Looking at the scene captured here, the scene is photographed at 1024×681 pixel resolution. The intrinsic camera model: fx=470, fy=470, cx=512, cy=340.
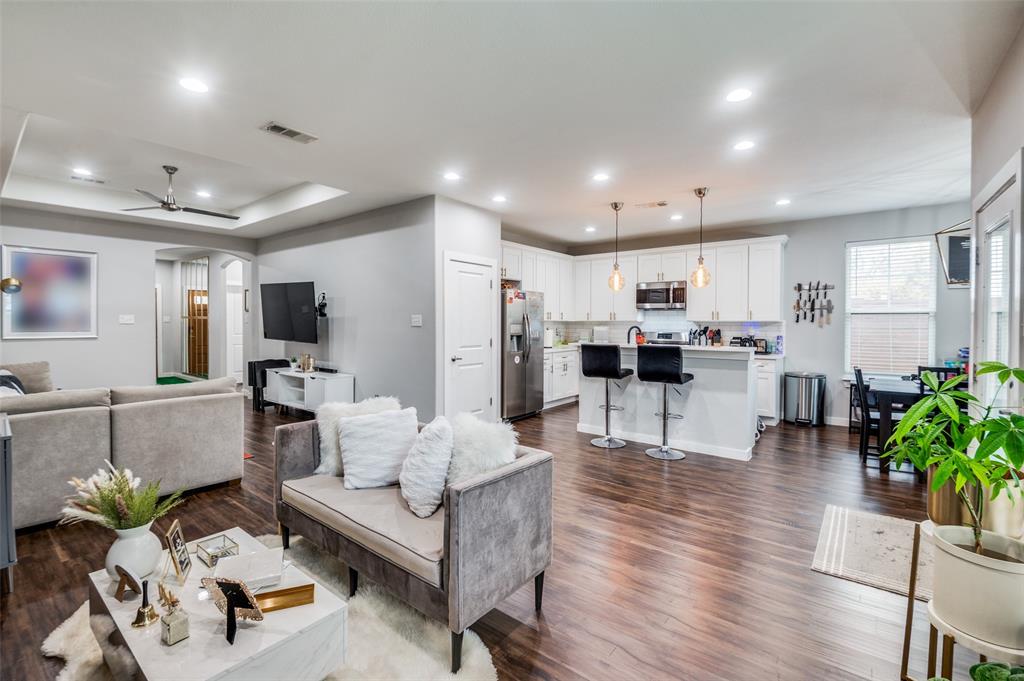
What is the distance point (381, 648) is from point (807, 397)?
19.8ft

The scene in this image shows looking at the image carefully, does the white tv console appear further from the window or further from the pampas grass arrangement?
the window

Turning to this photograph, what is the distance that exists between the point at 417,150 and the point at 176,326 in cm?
946

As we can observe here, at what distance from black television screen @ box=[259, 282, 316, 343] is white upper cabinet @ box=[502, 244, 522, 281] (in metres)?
2.64

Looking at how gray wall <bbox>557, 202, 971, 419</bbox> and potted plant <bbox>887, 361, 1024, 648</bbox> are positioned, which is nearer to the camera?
potted plant <bbox>887, 361, 1024, 648</bbox>

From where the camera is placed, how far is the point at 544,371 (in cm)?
707

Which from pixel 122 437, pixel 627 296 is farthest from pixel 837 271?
pixel 122 437

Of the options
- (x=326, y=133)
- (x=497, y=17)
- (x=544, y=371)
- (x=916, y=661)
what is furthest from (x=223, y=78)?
(x=544, y=371)

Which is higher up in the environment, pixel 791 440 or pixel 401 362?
pixel 401 362

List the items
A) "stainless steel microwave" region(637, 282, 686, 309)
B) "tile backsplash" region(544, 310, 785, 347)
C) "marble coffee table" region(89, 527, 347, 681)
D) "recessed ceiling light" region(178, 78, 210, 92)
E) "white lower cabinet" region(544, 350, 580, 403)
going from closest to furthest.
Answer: "marble coffee table" region(89, 527, 347, 681) → "recessed ceiling light" region(178, 78, 210, 92) → "tile backsplash" region(544, 310, 785, 347) → "stainless steel microwave" region(637, 282, 686, 309) → "white lower cabinet" region(544, 350, 580, 403)

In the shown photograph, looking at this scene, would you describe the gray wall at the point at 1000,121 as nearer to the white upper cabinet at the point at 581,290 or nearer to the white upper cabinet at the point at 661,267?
the white upper cabinet at the point at 661,267

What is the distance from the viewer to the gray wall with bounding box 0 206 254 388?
5664 mm

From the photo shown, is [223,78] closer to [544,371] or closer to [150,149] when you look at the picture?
[150,149]

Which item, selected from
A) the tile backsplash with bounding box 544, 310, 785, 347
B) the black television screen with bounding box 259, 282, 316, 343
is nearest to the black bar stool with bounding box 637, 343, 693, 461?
the tile backsplash with bounding box 544, 310, 785, 347

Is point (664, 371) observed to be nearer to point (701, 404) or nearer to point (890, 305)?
point (701, 404)
